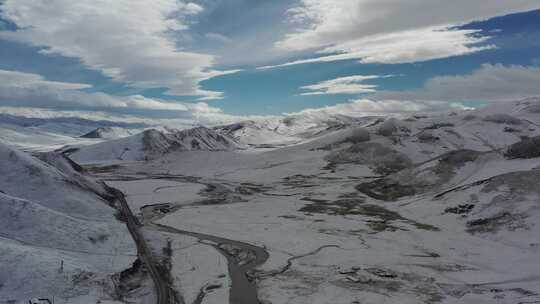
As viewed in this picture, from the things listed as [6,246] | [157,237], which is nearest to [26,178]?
[157,237]

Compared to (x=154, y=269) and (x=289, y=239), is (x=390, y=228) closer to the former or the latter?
(x=289, y=239)

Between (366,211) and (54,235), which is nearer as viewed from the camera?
(54,235)

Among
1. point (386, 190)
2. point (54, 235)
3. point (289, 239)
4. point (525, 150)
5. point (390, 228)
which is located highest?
point (525, 150)

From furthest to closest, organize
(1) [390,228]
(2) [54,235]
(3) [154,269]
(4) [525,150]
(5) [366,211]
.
A: (4) [525,150] → (5) [366,211] → (1) [390,228] → (2) [54,235] → (3) [154,269]

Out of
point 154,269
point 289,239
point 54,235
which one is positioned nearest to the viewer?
point 154,269

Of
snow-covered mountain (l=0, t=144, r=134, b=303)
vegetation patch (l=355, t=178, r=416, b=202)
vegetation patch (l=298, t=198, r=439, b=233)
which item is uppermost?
snow-covered mountain (l=0, t=144, r=134, b=303)

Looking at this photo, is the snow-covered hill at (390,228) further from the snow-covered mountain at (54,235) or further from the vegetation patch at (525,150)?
the snow-covered mountain at (54,235)

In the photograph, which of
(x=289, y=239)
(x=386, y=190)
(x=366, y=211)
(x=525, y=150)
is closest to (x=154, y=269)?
(x=289, y=239)

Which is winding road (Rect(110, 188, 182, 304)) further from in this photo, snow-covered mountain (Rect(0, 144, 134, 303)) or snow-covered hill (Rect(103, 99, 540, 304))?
snow-covered mountain (Rect(0, 144, 134, 303))

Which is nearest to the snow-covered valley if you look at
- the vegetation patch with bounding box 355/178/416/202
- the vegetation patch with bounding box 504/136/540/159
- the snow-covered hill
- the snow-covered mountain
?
the snow-covered mountain
